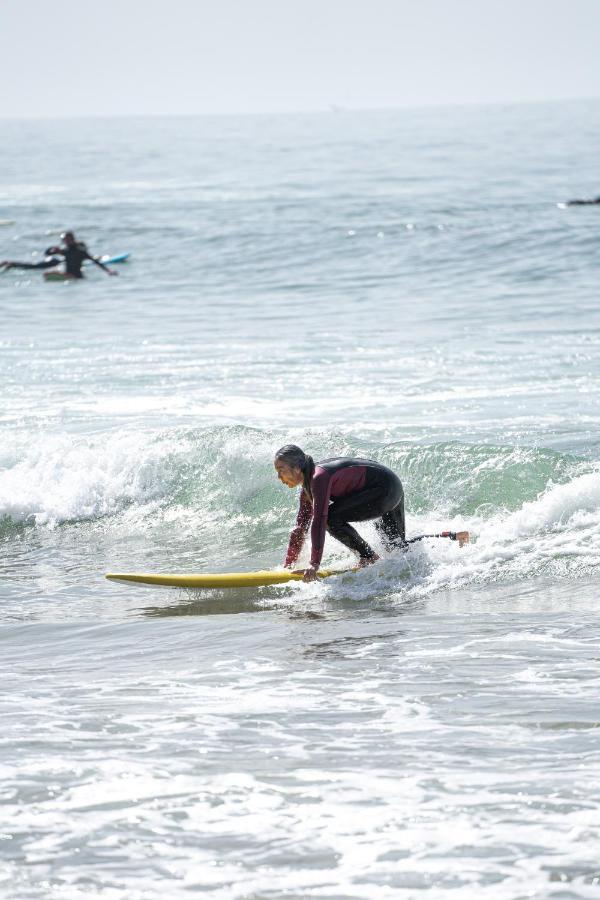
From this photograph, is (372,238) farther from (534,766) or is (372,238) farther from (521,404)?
(534,766)

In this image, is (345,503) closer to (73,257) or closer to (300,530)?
(300,530)

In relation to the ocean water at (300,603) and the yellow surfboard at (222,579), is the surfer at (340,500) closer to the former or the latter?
the yellow surfboard at (222,579)

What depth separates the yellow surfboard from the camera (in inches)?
355

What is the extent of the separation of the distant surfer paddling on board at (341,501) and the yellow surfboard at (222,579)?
0.41ft

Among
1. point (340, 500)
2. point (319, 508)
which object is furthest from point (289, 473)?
point (340, 500)

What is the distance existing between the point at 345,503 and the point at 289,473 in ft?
2.18

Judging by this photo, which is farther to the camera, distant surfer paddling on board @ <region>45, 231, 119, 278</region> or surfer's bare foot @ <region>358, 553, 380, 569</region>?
distant surfer paddling on board @ <region>45, 231, 119, 278</region>

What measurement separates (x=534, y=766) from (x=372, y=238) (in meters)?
29.3

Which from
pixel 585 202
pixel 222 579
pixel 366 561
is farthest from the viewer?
pixel 585 202

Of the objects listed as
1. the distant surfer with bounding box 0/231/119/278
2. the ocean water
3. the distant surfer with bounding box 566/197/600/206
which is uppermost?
the distant surfer with bounding box 566/197/600/206

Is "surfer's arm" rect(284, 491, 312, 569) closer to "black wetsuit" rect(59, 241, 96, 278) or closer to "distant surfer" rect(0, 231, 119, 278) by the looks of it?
"distant surfer" rect(0, 231, 119, 278)

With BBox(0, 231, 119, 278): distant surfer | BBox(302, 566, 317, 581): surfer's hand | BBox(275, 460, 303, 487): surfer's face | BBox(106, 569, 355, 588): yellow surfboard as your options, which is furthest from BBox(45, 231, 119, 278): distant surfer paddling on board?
BBox(275, 460, 303, 487): surfer's face

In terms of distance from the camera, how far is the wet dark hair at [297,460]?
8.12m

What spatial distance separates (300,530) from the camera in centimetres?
881
